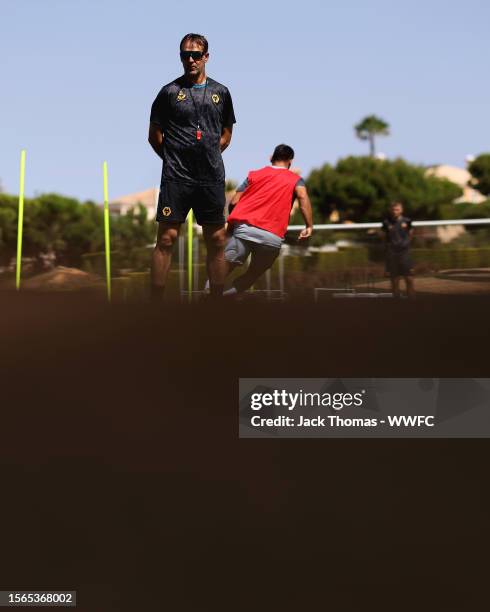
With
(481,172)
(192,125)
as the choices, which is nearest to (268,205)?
(192,125)

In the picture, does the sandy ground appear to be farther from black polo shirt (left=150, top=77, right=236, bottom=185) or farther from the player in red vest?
black polo shirt (left=150, top=77, right=236, bottom=185)

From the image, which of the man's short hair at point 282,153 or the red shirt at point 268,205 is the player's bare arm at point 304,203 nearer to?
the red shirt at point 268,205

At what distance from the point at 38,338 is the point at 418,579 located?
218 cm

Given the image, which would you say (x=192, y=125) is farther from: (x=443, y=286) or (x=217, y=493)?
(x=443, y=286)

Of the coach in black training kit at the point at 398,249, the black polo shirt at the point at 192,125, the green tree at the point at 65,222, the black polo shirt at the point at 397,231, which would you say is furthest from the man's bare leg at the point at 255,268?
the green tree at the point at 65,222

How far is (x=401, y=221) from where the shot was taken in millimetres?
11914

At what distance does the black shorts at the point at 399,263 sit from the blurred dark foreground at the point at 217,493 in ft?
24.8

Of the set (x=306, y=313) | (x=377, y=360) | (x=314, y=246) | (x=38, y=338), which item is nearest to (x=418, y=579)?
(x=377, y=360)

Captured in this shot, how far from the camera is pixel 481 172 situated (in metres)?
66.6

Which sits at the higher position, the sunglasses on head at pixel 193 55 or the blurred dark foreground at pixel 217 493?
the sunglasses on head at pixel 193 55

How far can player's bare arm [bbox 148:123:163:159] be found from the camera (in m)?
6.10

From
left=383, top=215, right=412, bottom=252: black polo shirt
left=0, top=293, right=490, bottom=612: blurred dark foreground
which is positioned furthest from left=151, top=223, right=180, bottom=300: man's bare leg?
left=383, top=215, right=412, bottom=252: black polo shirt

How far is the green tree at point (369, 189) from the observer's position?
60.8 meters

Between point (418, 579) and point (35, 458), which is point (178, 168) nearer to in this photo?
point (35, 458)
